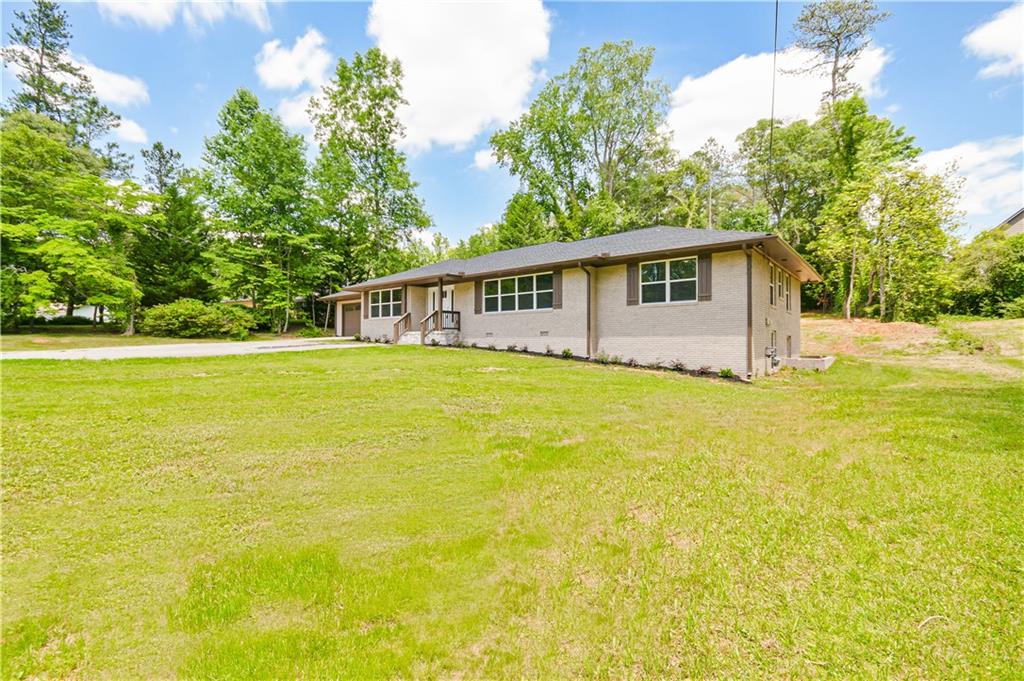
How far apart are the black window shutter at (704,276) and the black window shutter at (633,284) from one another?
1.81 metres

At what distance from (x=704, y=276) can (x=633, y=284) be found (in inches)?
82.6

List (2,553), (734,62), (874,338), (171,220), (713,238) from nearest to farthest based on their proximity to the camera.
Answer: (2,553) → (713,238) → (874,338) → (734,62) → (171,220)

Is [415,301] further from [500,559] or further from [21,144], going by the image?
[21,144]

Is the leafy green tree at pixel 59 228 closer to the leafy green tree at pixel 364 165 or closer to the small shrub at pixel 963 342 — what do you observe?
the leafy green tree at pixel 364 165

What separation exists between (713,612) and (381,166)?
34212 mm

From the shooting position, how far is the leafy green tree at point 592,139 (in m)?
31.2

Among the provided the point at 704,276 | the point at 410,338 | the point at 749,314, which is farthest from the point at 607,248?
the point at 410,338

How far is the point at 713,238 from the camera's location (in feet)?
38.7

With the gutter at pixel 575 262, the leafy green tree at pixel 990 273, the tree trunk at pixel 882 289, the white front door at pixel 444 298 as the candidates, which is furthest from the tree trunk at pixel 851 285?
the white front door at pixel 444 298

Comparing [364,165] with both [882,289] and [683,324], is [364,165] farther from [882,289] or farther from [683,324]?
[882,289]

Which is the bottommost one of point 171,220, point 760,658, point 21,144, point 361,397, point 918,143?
point 760,658

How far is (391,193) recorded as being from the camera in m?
31.5

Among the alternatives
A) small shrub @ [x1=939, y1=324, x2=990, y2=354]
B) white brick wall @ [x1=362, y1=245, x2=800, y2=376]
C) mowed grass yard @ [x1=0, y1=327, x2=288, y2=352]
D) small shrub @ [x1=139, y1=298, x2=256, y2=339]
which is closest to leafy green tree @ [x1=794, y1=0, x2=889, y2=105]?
small shrub @ [x1=939, y1=324, x2=990, y2=354]

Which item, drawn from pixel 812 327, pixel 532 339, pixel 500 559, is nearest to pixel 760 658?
pixel 500 559
